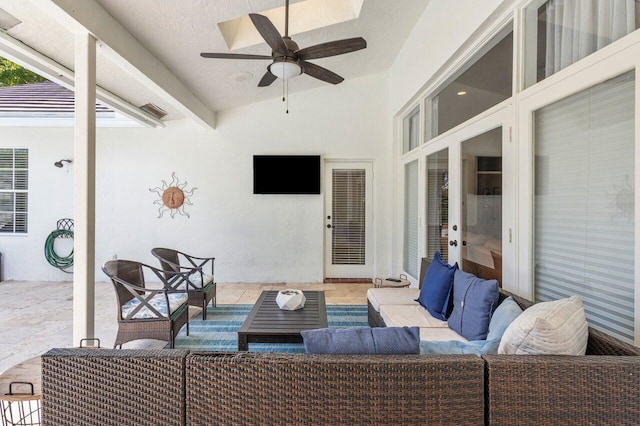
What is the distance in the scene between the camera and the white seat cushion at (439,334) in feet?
6.98

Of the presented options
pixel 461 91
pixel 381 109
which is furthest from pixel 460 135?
pixel 381 109

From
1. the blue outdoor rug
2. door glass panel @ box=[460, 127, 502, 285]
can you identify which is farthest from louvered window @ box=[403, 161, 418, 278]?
door glass panel @ box=[460, 127, 502, 285]

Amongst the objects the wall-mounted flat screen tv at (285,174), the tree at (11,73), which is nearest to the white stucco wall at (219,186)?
the wall-mounted flat screen tv at (285,174)

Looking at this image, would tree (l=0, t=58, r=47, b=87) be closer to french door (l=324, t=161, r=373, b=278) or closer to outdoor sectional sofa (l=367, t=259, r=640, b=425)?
french door (l=324, t=161, r=373, b=278)

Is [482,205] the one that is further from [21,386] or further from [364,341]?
[21,386]

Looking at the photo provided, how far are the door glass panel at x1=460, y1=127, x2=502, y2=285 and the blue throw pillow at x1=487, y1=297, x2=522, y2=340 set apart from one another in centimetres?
81

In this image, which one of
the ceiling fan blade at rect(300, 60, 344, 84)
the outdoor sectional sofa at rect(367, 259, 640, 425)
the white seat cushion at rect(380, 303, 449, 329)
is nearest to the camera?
the outdoor sectional sofa at rect(367, 259, 640, 425)

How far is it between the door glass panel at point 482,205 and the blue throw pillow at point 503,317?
81 cm

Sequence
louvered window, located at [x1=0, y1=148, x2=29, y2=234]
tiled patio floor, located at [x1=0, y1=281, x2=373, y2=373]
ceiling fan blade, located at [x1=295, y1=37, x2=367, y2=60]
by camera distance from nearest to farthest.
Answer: ceiling fan blade, located at [x1=295, y1=37, x2=367, y2=60], tiled patio floor, located at [x1=0, y1=281, x2=373, y2=373], louvered window, located at [x1=0, y1=148, x2=29, y2=234]

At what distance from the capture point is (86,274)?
2543 millimetres

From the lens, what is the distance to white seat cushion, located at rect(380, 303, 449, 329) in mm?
2377

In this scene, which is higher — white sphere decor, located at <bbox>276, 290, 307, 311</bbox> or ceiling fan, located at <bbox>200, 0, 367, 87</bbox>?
ceiling fan, located at <bbox>200, 0, 367, 87</bbox>

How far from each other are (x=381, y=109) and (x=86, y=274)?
469cm

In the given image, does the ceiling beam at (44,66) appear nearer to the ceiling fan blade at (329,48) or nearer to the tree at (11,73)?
the tree at (11,73)
